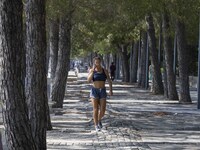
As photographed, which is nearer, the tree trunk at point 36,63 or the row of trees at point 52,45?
the row of trees at point 52,45

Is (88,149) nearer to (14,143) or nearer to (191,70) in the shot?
(14,143)

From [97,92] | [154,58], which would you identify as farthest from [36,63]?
[154,58]

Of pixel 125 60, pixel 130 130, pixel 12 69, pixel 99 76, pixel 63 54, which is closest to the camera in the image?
pixel 12 69

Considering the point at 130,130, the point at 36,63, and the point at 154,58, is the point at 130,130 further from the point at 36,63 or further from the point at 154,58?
the point at 154,58

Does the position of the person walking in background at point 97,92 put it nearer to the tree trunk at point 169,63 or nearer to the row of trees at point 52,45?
the row of trees at point 52,45

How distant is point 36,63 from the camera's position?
34.1ft

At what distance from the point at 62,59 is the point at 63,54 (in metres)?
0.18

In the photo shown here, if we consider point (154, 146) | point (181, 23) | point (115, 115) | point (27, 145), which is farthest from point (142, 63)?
point (27, 145)

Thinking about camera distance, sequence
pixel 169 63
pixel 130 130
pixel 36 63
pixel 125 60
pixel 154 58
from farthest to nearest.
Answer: pixel 125 60 < pixel 154 58 < pixel 169 63 < pixel 130 130 < pixel 36 63

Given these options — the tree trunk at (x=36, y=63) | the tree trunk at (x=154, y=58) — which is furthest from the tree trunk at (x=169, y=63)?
the tree trunk at (x=36, y=63)

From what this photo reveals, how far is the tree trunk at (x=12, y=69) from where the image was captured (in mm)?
7465

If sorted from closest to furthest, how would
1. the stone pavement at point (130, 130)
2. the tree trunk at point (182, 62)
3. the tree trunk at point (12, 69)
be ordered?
the tree trunk at point (12, 69) < the stone pavement at point (130, 130) < the tree trunk at point (182, 62)

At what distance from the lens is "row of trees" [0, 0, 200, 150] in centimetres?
750

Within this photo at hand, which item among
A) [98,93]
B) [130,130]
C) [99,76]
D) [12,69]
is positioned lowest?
[130,130]
